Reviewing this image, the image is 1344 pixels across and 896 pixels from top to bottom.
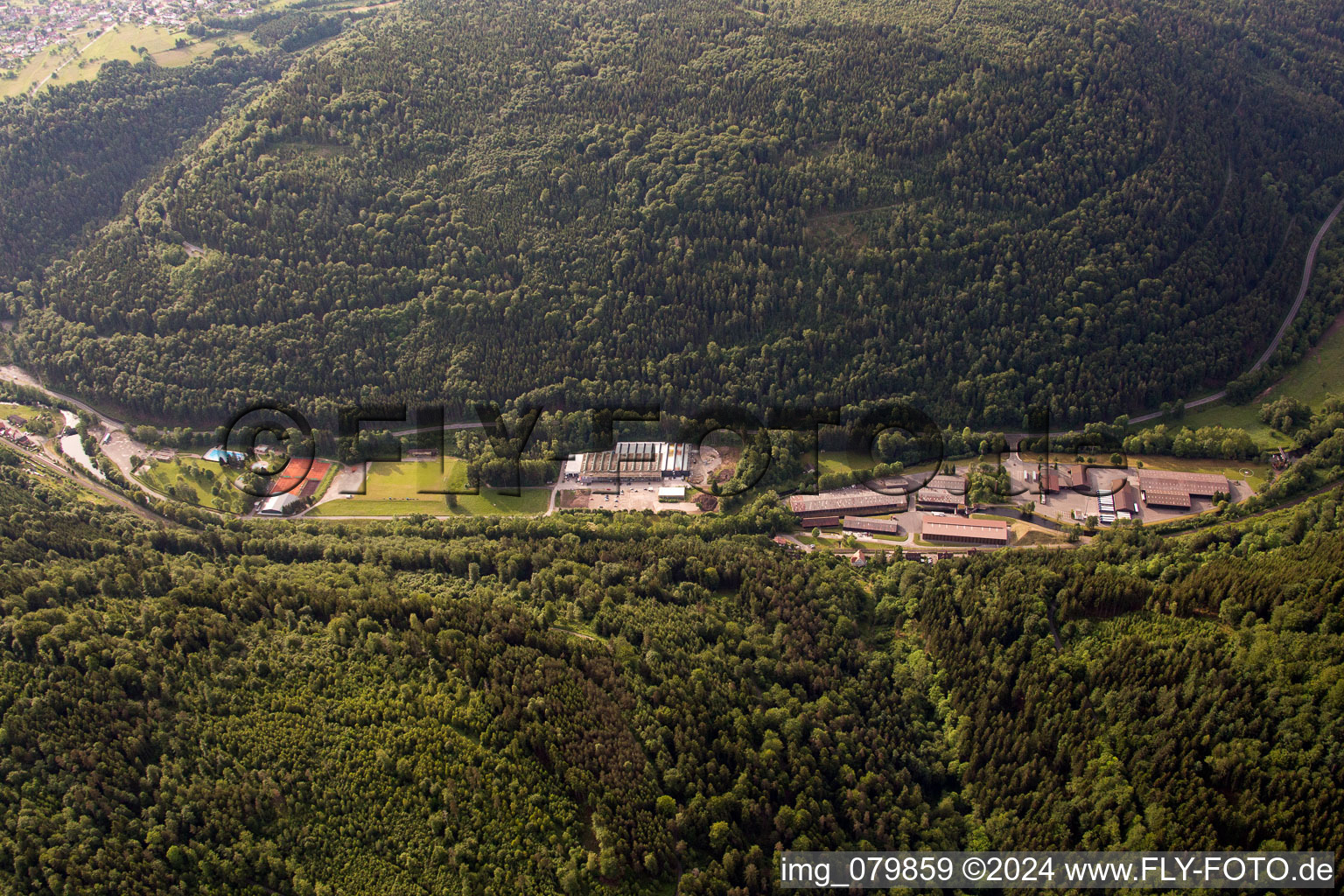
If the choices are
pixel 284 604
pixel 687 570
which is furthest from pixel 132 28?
pixel 687 570

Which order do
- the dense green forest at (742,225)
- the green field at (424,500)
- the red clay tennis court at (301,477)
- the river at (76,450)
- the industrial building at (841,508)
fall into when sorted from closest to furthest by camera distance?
1. the industrial building at (841,508)
2. the green field at (424,500)
3. the red clay tennis court at (301,477)
4. the river at (76,450)
5. the dense green forest at (742,225)

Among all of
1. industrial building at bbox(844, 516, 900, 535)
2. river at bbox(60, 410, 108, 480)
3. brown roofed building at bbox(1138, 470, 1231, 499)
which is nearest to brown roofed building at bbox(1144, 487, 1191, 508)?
brown roofed building at bbox(1138, 470, 1231, 499)

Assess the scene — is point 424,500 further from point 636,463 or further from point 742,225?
point 742,225

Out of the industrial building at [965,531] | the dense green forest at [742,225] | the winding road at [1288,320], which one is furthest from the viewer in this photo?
the dense green forest at [742,225]

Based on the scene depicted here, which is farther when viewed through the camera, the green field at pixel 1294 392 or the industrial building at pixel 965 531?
the green field at pixel 1294 392

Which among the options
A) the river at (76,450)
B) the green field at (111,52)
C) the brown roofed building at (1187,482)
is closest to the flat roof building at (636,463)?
the brown roofed building at (1187,482)

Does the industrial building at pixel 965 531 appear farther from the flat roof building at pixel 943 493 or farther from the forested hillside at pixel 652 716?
the forested hillside at pixel 652 716
